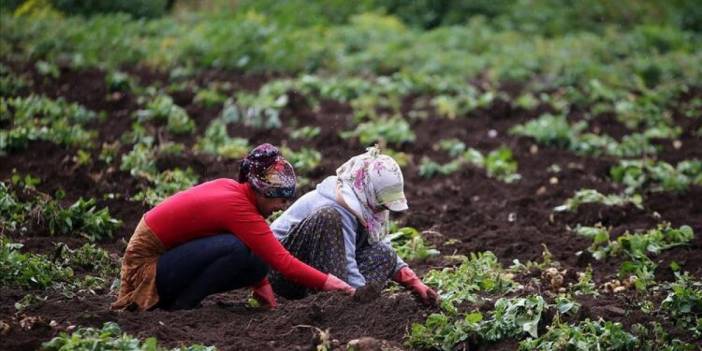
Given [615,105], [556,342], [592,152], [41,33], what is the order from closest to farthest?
1. [556,342]
2. [592,152]
3. [615,105]
4. [41,33]

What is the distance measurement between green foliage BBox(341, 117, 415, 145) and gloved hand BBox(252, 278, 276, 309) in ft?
17.7

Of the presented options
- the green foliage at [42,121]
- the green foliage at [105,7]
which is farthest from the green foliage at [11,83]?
the green foliage at [105,7]

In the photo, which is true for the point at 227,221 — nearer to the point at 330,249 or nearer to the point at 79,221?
the point at 330,249

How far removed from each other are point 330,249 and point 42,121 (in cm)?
561

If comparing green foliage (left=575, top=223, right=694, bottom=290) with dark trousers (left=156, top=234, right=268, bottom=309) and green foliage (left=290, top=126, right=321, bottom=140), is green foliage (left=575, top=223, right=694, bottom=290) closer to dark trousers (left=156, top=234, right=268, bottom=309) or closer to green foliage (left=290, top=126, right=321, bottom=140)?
dark trousers (left=156, top=234, right=268, bottom=309)

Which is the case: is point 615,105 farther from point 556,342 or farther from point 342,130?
point 556,342

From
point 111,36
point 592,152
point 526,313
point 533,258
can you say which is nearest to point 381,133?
point 592,152

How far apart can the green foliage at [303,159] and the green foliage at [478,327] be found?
13.9 ft

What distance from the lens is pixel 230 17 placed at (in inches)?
694

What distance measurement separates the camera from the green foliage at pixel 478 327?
16.5 feet

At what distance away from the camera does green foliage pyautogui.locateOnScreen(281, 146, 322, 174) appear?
929cm

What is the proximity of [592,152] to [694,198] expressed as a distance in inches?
76.7

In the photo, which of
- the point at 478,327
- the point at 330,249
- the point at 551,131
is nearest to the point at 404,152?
the point at 551,131

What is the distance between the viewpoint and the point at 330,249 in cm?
555
